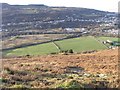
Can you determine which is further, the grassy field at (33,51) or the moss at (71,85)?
the grassy field at (33,51)

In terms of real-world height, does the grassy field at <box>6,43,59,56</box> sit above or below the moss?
below

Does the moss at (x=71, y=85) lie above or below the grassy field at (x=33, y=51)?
above

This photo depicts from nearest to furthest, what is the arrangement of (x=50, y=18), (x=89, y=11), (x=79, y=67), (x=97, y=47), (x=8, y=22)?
(x=79, y=67)
(x=97, y=47)
(x=8, y=22)
(x=50, y=18)
(x=89, y=11)

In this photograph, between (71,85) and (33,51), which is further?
(33,51)

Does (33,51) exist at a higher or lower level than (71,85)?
lower

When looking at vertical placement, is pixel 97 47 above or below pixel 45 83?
below

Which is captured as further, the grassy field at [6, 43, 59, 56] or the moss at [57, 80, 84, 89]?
the grassy field at [6, 43, 59, 56]

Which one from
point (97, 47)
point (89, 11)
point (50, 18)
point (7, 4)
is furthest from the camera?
point (89, 11)

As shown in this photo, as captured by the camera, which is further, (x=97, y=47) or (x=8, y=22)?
(x=8, y=22)

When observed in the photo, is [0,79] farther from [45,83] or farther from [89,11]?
[89,11]

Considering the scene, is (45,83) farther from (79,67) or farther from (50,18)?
(50,18)


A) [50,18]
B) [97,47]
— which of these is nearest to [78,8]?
[50,18]
